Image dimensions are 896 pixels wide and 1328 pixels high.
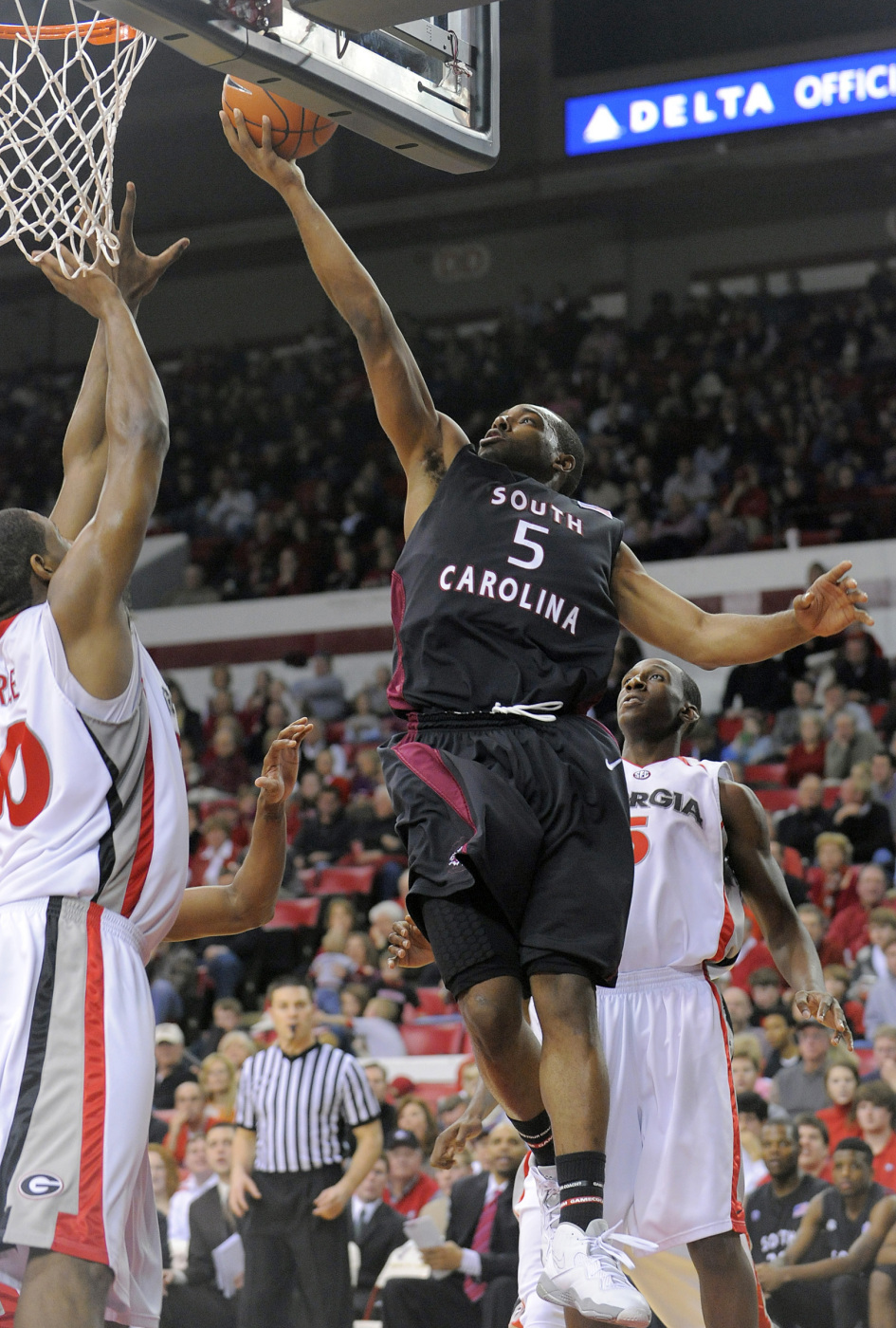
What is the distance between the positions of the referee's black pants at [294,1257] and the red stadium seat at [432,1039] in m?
3.22

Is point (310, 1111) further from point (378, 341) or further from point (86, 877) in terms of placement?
point (378, 341)

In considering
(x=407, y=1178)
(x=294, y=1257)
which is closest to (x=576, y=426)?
(x=407, y=1178)

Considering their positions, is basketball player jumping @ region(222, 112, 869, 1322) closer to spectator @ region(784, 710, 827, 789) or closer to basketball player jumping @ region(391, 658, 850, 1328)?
basketball player jumping @ region(391, 658, 850, 1328)

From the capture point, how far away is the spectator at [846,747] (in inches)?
523

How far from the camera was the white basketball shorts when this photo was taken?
341cm

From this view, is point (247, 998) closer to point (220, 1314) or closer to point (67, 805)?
point (220, 1314)

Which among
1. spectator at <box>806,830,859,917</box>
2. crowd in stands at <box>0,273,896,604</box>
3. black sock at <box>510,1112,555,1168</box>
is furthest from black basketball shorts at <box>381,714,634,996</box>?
crowd in stands at <box>0,273,896,604</box>

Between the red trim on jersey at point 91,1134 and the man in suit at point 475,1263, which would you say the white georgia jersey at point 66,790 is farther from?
the man in suit at point 475,1263

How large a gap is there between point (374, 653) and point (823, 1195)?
983 centimetres

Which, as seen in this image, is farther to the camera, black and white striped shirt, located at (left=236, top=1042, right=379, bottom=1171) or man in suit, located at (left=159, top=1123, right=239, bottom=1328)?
man in suit, located at (left=159, top=1123, right=239, bottom=1328)

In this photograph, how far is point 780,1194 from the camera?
820cm

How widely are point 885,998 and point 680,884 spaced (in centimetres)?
559

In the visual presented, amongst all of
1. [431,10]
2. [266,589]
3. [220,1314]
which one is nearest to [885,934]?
[220,1314]

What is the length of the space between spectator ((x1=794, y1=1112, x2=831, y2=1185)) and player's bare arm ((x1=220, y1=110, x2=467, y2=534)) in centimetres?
529
